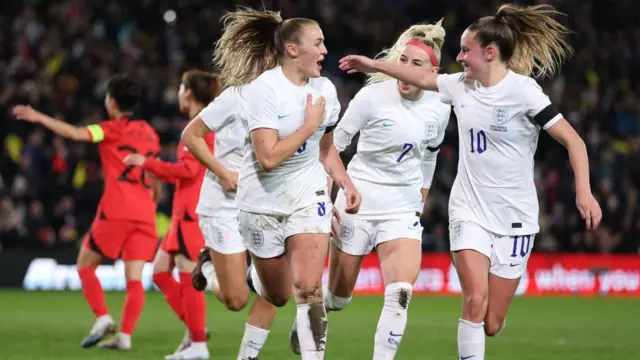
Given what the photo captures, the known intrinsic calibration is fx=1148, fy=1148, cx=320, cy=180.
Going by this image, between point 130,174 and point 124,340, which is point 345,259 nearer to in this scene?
point 124,340

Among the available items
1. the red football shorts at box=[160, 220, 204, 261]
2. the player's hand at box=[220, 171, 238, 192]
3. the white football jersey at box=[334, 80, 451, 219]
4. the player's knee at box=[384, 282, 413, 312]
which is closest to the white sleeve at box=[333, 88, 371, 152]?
the white football jersey at box=[334, 80, 451, 219]

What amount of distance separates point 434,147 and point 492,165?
122 cm

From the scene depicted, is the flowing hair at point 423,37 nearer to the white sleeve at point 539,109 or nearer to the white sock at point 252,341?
the white sleeve at point 539,109

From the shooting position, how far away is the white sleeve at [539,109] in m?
6.93

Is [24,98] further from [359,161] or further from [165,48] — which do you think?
[359,161]

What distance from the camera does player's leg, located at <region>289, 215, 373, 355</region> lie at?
806 cm

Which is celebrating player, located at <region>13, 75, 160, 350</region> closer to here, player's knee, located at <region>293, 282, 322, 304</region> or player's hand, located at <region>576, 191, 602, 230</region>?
player's knee, located at <region>293, 282, 322, 304</region>

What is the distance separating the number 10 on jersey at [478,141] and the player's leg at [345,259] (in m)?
1.18

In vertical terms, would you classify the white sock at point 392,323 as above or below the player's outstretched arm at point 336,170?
below

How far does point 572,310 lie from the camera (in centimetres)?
1535

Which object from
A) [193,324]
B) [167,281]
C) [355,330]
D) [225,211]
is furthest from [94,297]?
[355,330]

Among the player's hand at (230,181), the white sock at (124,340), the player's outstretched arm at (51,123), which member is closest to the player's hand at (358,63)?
the player's hand at (230,181)

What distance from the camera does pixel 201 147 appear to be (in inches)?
325

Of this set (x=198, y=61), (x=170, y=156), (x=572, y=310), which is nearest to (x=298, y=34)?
(x=572, y=310)
